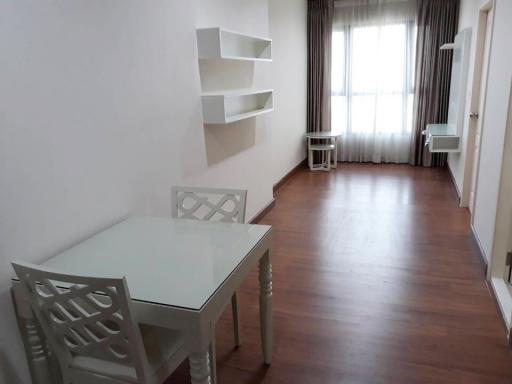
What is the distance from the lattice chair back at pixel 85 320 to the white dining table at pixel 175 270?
0.10m

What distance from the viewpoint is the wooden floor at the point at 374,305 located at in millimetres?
2074

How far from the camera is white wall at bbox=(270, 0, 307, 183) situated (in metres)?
5.26

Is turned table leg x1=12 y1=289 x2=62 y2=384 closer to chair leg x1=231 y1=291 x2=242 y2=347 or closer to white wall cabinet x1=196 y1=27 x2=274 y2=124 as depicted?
chair leg x1=231 y1=291 x2=242 y2=347

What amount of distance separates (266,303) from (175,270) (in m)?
0.62

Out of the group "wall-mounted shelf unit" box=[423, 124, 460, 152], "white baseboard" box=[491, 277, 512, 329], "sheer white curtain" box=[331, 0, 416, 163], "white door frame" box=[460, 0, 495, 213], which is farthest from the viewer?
"sheer white curtain" box=[331, 0, 416, 163]

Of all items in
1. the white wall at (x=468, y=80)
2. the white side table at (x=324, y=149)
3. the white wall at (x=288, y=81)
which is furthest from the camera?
the white side table at (x=324, y=149)

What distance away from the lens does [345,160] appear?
7.08 m

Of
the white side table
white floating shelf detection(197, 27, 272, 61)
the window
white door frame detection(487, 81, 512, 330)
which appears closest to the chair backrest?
white floating shelf detection(197, 27, 272, 61)

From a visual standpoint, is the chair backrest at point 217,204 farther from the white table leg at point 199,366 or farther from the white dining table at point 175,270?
the white table leg at point 199,366

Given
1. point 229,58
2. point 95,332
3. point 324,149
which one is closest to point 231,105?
point 229,58

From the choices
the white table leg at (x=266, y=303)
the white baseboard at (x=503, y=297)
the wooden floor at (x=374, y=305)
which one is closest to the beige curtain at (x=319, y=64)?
the wooden floor at (x=374, y=305)

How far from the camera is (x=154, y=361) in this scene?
1.51m

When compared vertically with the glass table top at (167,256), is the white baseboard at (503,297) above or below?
below

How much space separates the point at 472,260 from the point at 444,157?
3.63 metres
